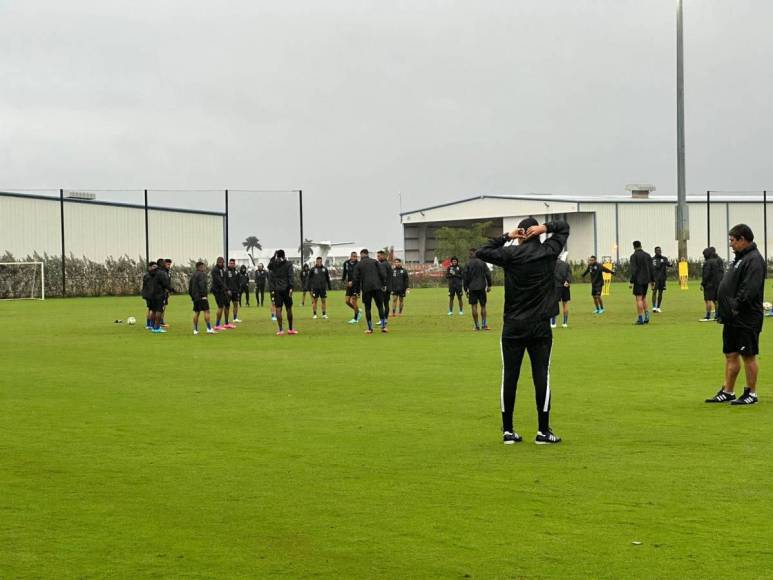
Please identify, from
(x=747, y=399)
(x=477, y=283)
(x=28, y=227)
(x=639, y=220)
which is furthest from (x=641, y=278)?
(x=639, y=220)

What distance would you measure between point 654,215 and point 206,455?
8258 centimetres

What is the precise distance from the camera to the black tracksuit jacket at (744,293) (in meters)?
12.8

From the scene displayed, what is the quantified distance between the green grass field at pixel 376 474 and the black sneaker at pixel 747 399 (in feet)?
1.03

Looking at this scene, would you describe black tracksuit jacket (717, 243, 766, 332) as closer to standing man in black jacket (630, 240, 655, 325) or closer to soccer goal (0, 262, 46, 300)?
standing man in black jacket (630, 240, 655, 325)

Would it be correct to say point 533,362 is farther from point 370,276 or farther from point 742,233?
point 370,276

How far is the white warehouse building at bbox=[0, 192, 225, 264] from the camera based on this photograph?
199 ft

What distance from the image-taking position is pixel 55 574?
249 inches

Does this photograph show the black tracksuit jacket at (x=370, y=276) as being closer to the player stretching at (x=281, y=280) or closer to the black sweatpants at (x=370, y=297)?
the black sweatpants at (x=370, y=297)

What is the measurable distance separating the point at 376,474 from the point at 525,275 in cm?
242

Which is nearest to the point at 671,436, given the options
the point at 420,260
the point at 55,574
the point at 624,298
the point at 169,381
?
the point at 55,574

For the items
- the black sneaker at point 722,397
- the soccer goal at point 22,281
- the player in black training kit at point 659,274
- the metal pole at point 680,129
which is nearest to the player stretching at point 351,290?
the player in black training kit at point 659,274

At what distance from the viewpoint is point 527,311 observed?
1054 cm

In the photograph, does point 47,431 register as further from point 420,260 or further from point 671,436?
point 420,260

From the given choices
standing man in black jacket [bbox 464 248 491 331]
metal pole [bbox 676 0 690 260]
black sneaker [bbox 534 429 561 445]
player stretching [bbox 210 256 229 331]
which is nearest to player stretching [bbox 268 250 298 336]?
player stretching [bbox 210 256 229 331]
